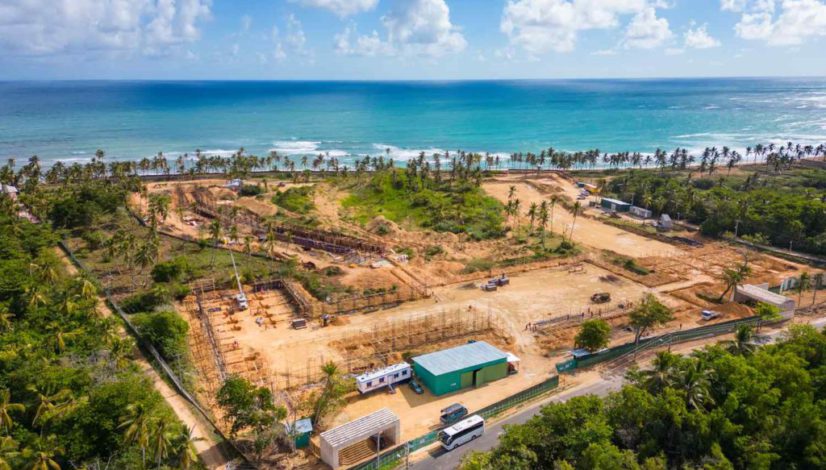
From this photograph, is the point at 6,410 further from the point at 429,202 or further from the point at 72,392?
the point at 429,202

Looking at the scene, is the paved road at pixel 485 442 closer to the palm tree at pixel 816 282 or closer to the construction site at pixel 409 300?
the construction site at pixel 409 300

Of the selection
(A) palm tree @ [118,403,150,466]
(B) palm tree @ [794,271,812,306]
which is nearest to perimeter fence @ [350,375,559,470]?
(A) palm tree @ [118,403,150,466]

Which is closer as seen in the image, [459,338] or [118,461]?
[118,461]

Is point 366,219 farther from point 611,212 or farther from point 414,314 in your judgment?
point 611,212

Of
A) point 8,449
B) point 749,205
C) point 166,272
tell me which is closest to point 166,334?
point 166,272

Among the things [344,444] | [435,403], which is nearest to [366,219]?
[435,403]

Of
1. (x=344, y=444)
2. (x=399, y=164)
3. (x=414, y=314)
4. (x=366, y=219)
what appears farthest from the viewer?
(x=399, y=164)
